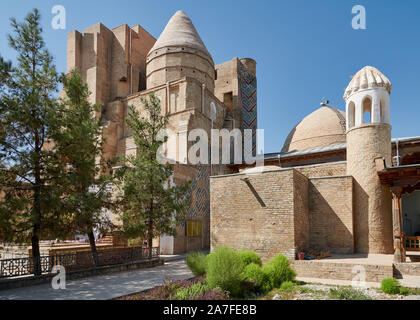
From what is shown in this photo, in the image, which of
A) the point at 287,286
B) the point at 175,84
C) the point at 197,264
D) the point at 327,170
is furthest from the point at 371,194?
the point at 175,84

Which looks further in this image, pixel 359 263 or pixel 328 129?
pixel 328 129

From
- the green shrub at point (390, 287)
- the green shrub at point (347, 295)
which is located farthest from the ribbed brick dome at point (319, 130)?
the green shrub at point (347, 295)

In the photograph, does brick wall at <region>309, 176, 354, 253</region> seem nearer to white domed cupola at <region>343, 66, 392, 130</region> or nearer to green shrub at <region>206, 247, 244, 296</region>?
white domed cupola at <region>343, 66, 392, 130</region>

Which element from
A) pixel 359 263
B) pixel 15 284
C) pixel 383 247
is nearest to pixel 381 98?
pixel 383 247

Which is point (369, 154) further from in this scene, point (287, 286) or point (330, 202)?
point (287, 286)

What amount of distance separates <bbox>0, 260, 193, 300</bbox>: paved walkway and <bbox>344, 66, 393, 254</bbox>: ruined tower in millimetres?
→ 6302

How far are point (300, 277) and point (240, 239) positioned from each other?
8.10 feet

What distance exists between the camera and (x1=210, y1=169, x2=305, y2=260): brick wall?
990cm

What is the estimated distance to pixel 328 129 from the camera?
66.2 ft

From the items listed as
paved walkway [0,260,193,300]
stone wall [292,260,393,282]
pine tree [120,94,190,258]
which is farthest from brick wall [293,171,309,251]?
pine tree [120,94,190,258]

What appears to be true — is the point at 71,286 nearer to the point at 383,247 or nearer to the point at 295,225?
the point at 295,225

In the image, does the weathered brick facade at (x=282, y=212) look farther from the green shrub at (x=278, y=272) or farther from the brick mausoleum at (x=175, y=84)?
the brick mausoleum at (x=175, y=84)

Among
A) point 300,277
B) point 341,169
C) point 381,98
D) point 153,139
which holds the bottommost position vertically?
point 300,277
